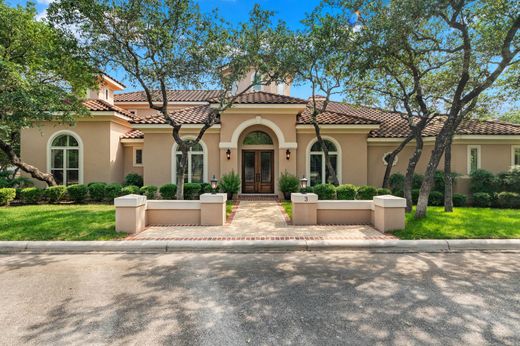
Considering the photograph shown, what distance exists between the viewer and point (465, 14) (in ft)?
29.1

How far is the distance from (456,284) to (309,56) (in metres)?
9.72

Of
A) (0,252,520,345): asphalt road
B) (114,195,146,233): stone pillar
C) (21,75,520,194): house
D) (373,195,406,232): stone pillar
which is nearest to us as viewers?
(0,252,520,345): asphalt road

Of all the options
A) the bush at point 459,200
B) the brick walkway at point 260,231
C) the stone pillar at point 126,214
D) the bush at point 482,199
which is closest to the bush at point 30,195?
the stone pillar at point 126,214

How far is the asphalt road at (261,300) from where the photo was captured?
11.1ft

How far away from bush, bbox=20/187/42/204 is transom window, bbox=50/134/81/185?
260cm

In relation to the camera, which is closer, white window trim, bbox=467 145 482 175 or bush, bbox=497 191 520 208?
bush, bbox=497 191 520 208

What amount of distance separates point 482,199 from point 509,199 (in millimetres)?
1134

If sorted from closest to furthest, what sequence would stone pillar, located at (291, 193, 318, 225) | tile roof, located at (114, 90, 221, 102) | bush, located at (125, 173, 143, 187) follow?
stone pillar, located at (291, 193, 318, 225), bush, located at (125, 173, 143, 187), tile roof, located at (114, 90, 221, 102)

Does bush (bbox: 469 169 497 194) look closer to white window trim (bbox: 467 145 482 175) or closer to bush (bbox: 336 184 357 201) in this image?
white window trim (bbox: 467 145 482 175)

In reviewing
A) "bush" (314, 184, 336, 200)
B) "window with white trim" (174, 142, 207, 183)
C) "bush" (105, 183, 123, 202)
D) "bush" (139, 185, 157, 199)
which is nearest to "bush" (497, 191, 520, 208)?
"bush" (314, 184, 336, 200)

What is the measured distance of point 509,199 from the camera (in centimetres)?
1339

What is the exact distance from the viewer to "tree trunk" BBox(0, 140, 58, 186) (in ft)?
44.8

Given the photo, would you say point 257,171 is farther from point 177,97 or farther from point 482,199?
point 177,97

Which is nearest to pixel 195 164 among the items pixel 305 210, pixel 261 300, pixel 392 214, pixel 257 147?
pixel 257 147
